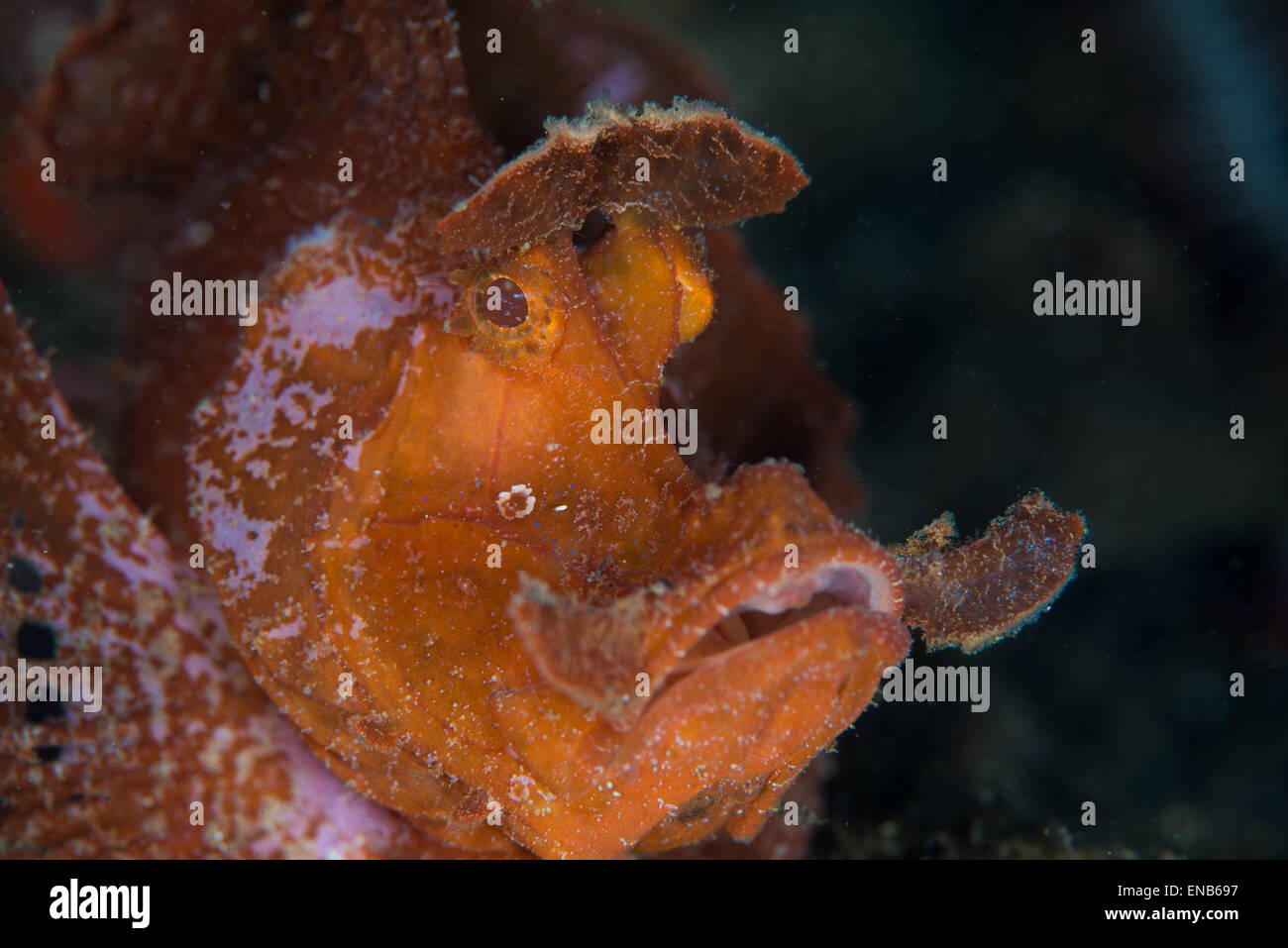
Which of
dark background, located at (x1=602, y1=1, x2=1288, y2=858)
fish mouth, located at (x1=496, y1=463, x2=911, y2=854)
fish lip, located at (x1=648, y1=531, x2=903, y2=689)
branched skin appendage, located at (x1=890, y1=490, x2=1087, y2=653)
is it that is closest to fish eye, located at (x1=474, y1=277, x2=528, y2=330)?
fish mouth, located at (x1=496, y1=463, x2=911, y2=854)

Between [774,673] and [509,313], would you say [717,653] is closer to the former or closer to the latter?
[774,673]

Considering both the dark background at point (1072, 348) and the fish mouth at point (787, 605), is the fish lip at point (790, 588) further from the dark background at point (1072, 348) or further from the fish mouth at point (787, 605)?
the dark background at point (1072, 348)

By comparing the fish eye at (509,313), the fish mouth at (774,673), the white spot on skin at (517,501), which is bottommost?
the fish mouth at (774,673)

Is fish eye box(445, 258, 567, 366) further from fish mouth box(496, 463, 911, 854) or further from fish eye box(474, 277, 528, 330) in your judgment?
fish mouth box(496, 463, 911, 854)

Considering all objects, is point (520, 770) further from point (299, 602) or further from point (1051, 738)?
point (1051, 738)

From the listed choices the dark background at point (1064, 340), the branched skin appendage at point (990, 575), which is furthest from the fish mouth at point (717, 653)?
the dark background at point (1064, 340)
